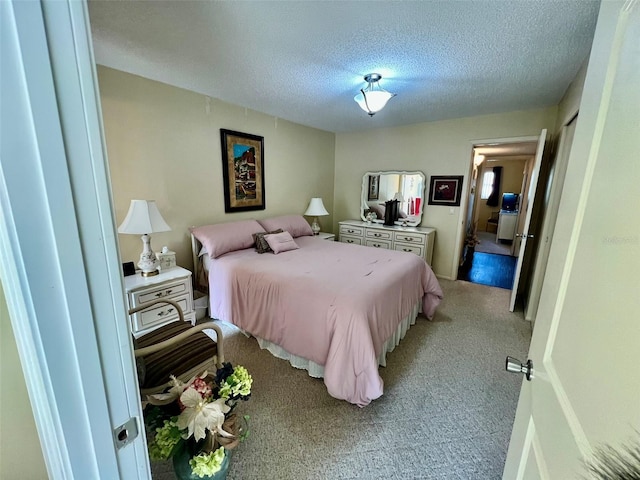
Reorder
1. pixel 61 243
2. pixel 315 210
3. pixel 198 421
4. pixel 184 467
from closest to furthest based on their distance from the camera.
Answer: pixel 61 243 → pixel 198 421 → pixel 184 467 → pixel 315 210

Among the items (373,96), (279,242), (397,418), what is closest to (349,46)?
(373,96)

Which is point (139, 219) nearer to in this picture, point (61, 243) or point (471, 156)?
point (61, 243)

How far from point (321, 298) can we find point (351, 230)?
2.85 metres

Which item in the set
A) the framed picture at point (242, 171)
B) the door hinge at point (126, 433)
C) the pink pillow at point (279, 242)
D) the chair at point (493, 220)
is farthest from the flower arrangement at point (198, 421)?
the chair at point (493, 220)

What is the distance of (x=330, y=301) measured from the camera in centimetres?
187

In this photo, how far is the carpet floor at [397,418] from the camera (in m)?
1.40

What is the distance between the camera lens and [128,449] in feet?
1.94

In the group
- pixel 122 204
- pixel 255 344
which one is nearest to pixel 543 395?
pixel 255 344

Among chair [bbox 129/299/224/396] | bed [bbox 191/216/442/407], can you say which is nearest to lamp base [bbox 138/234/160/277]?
bed [bbox 191/216/442/407]

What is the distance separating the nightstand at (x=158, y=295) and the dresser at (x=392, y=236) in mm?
2848

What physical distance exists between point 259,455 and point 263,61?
8.87ft

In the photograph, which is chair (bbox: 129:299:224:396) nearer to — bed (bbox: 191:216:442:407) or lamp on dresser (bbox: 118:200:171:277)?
bed (bbox: 191:216:442:407)

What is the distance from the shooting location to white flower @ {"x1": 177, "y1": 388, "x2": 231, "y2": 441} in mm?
945

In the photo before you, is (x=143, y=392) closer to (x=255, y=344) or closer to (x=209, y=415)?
(x=209, y=415)
